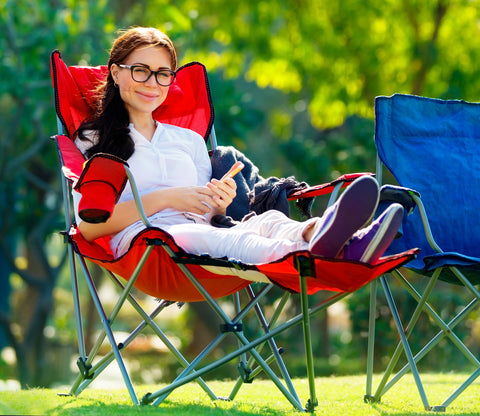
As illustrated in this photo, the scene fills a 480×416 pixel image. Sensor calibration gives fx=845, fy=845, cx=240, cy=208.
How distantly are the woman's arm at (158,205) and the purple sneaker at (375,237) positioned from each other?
639 mm

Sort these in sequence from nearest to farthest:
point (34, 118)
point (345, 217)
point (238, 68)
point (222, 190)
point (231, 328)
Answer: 1. point (345, 217)
2. point (231, 328)
3. point (222, 190)
4. point (34, 118)
5. point (238, 68)

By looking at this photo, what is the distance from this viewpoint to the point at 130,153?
2.93 metres

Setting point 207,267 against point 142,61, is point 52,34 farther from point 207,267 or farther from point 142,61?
point 207,267

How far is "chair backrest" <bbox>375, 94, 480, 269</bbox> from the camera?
10.3ft

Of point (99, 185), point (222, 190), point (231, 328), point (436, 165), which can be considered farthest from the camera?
point (436, 165)

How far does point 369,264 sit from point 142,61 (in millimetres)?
1222

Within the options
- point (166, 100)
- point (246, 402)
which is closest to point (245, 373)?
point (246, 402)

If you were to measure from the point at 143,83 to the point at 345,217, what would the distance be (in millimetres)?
1133

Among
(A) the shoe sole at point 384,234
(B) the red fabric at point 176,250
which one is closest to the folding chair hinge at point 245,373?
(B) the red fabric at point 176,250

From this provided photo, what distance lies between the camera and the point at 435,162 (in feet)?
10.6

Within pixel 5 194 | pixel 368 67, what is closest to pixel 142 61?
pixel 5 194

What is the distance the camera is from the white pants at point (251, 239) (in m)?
2.30

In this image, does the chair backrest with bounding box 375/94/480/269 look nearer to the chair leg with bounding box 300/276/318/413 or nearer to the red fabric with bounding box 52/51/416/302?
the red fabric with bounding box 52/51/416/302

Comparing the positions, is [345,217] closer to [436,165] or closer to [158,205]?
[158,205]
